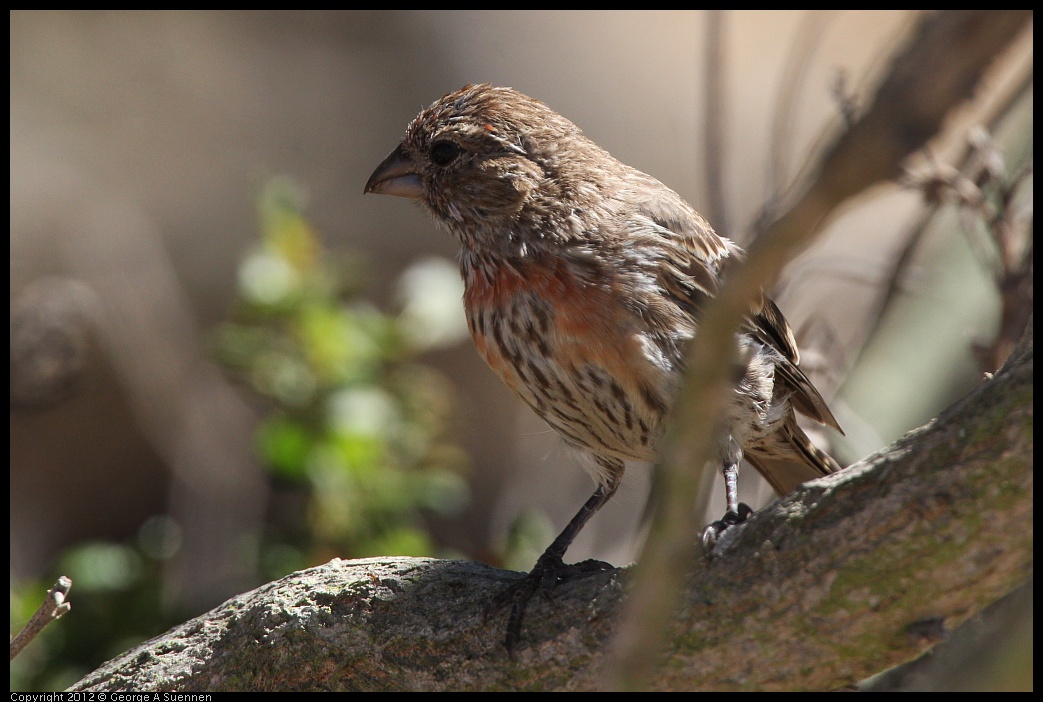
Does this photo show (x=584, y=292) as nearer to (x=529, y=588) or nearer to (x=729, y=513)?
(x=729, y=513)

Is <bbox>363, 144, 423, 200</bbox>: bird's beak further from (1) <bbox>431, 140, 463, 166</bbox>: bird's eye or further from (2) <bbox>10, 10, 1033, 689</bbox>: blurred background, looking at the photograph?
(2) <bbox>10, 10, 1033, 689</bbox>: blurred background

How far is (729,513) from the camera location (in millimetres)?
2885

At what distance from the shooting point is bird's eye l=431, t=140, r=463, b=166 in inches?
141

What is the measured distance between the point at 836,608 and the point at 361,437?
2.48 metres

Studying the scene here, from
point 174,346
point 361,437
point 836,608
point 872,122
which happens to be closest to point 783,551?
point 836,608

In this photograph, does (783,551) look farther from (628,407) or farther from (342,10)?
(342,10)

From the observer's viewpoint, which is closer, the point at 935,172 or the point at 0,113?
the point at 935,172

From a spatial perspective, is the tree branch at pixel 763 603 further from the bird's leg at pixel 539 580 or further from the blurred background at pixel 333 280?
the blurred background at pixel 333 280

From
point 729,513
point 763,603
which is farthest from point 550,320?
point 763,603

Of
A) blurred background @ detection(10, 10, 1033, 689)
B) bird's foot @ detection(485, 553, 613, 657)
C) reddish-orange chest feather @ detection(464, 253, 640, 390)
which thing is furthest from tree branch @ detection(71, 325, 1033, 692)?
blurred background @ detection(10, 10, 1033, 689)

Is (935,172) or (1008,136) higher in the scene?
(1008,136)

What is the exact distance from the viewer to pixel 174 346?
5.86 meters

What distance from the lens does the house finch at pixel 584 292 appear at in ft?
10.1

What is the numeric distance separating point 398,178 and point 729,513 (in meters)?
1.74
